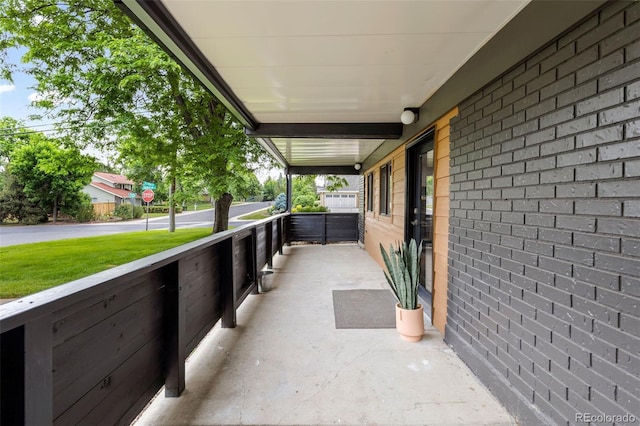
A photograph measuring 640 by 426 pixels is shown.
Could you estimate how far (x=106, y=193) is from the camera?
22.4m

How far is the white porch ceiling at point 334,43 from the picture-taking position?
1.58m

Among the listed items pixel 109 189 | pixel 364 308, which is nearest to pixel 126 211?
pixel 109 189

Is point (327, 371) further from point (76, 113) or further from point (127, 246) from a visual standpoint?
point (127, 246)

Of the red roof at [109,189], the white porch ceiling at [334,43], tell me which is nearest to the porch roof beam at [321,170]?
the white porch ceiling at [334,43]

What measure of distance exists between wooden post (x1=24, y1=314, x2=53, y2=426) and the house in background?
877 inches

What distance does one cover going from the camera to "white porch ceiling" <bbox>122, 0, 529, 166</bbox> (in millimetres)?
1584

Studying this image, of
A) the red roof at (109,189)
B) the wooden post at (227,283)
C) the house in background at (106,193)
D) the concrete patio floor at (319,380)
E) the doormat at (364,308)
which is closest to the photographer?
the concrete patio floor at (319,380)

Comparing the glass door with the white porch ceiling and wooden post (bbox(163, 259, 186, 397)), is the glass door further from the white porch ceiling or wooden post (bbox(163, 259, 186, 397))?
→ wooden post (bbox(163, 259, 186, 397))

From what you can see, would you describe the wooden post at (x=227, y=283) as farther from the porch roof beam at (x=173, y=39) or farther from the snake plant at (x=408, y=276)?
the snake plant at (x=408, y=276)

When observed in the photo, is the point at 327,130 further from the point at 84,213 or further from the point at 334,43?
the point at 84,213

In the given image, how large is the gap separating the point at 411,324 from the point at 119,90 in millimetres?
8401

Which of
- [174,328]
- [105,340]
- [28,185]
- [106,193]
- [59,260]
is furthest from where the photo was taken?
[106,193]

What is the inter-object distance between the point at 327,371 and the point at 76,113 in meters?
9.32

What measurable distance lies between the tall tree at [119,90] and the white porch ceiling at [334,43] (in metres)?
5.55
